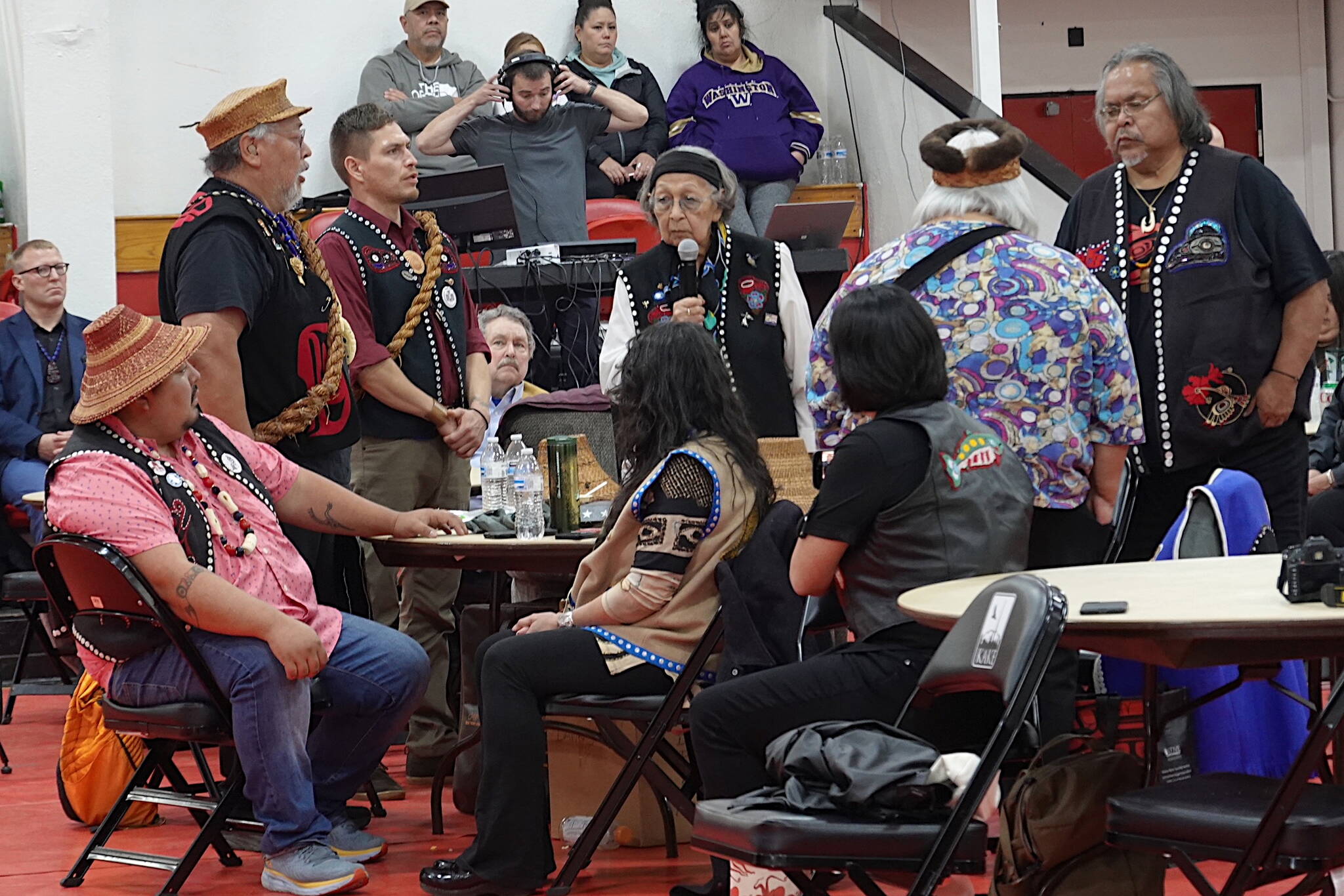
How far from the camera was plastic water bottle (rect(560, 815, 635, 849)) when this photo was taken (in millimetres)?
3750

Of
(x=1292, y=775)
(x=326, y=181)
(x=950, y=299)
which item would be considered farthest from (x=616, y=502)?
(x=326, y=181)

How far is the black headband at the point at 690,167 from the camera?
4.21 m

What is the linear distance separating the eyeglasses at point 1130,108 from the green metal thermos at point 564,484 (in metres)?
1.47

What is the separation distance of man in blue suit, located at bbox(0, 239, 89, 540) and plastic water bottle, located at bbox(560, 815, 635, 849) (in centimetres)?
343

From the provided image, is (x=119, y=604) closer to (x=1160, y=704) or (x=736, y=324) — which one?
(x=736, y=324)

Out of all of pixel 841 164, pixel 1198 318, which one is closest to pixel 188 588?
pixel 1198 318

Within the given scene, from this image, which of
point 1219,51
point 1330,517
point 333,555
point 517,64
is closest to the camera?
point 333,555

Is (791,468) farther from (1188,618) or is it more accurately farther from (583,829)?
(1188,618)

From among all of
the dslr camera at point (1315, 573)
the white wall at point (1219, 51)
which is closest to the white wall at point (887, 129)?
the white wall at point (1219, 51)

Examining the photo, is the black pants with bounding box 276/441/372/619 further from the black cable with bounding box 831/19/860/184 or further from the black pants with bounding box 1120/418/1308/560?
the black cable with bounding box 831/19/860/184

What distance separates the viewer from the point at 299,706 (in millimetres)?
3328

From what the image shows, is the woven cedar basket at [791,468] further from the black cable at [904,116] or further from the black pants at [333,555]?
the black cable at [904,116]

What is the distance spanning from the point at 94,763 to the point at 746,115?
5.82m

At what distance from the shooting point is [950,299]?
3297 mm
